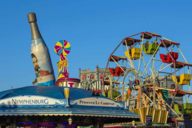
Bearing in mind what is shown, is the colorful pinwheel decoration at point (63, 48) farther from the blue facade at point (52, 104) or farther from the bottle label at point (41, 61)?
the blue facade at point (52, 104)

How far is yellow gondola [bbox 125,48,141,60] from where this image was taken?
96.5 m

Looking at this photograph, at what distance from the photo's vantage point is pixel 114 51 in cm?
10062

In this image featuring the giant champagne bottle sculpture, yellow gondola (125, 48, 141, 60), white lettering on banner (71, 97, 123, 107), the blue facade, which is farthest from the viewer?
yellow gondola (125, 48, 141, 60)

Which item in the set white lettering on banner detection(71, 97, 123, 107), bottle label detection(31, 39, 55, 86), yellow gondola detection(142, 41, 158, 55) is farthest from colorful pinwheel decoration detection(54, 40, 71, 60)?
white lettering on banner detection(71, 97, 123, 107)

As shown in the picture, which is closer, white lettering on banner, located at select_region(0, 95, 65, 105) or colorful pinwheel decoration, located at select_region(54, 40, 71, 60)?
white lettering on banner, located at select_region(0, 95, 65, 105)

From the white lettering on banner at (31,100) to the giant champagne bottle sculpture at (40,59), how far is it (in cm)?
2781

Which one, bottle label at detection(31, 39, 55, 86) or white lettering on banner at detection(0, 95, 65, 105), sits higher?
bottle label at detection(31, 39, 55, 86)

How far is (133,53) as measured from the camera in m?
96.4

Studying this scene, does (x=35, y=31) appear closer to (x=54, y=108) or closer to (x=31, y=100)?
(x=31, y=100)

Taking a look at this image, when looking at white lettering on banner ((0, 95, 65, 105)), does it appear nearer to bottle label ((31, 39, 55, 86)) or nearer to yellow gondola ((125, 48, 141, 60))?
bottle label ((31, 39, 55, 86))

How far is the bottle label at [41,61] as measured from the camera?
71.8 m

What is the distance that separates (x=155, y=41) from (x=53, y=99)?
56491 millimetres

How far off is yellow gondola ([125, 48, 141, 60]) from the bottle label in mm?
27014

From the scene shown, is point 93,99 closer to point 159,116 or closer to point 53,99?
point 53,99
